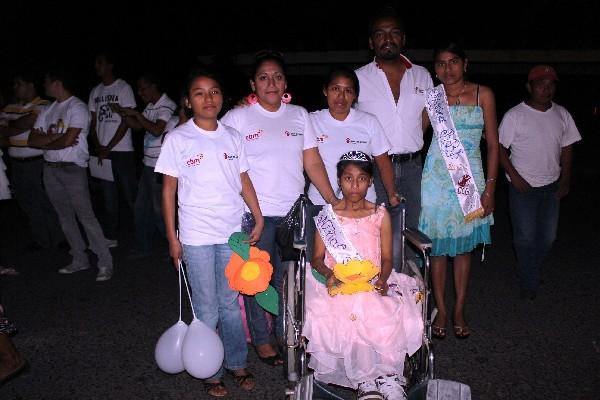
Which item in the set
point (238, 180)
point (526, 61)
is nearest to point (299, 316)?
point (238, 180)

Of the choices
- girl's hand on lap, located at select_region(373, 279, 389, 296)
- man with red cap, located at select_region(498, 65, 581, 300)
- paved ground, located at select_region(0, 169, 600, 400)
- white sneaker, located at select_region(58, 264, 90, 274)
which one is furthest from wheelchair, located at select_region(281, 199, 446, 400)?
white sneaker, located at select_region(58, 264, 90, 274)

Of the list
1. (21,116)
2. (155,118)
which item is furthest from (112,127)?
(21,116)

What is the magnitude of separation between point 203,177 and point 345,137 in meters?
1.06

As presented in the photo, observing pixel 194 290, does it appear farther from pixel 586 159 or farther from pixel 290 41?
pixel 290 41

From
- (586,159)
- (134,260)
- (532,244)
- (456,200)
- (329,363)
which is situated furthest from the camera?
(586,159)

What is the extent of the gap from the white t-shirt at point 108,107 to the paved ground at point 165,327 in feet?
4.22

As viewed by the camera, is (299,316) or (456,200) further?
(456,200)

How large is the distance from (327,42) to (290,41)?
1112mm

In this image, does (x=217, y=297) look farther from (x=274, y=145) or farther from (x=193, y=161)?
(x=274, y=145)

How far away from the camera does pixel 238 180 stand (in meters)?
3.33

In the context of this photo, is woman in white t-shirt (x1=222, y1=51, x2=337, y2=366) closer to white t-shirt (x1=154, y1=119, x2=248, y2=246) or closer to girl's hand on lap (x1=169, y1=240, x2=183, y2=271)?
white t-shirt (x1=154, y1=119, x2=248, y2=246)

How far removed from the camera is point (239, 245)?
3215 mm

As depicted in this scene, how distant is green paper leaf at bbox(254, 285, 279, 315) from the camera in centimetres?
349

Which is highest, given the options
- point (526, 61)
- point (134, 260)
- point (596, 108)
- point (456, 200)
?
point (526, 61)
